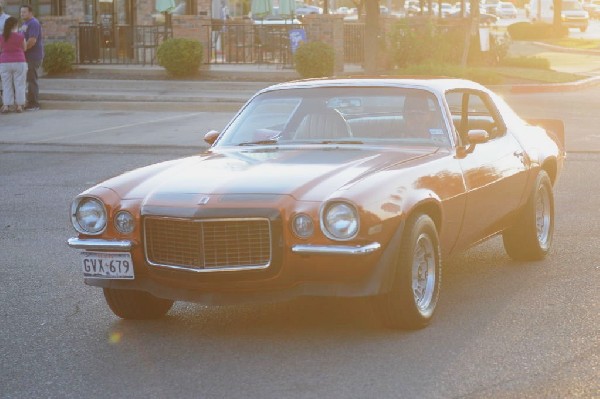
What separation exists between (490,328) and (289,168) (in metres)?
1.44

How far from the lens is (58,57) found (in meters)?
29.9

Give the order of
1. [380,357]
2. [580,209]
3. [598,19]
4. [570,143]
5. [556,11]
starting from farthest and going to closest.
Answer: [598,19] → [556,11] → [570,143] → [580,209] → [380,357]

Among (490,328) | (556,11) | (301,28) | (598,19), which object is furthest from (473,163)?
(598,19)

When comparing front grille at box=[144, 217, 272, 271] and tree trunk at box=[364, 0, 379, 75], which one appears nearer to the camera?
front grille at box=[144, 217, 272, 271]

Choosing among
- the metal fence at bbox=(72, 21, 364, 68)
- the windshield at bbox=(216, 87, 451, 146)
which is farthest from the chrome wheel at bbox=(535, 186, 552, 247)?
the metal fence at bbox=(72, 21, 364, 68)

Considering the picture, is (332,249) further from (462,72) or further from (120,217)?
(462,72)

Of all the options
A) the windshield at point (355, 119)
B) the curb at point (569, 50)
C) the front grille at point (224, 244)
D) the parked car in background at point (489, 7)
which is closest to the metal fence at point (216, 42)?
the curb at point (569, 50)

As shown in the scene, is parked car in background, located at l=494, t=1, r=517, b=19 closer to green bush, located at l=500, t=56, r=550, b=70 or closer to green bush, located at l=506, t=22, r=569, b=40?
green bush, located at l=506, t=22, r=569, b=40

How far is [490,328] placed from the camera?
703cm

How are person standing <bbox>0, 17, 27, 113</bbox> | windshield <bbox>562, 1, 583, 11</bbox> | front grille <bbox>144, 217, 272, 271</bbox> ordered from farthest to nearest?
windshield <bbox>562, 1, 583, 11</bbox> < person standing <bbox>0, 17, 27, 113</bbox> < front grille <bbox>144, 217, 272, 271</bbox>

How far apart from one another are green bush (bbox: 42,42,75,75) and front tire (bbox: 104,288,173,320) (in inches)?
917

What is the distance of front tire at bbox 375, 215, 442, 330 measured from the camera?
22.1ft

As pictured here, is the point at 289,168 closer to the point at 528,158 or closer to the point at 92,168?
the point at 528,158

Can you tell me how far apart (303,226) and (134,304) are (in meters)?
1.31
